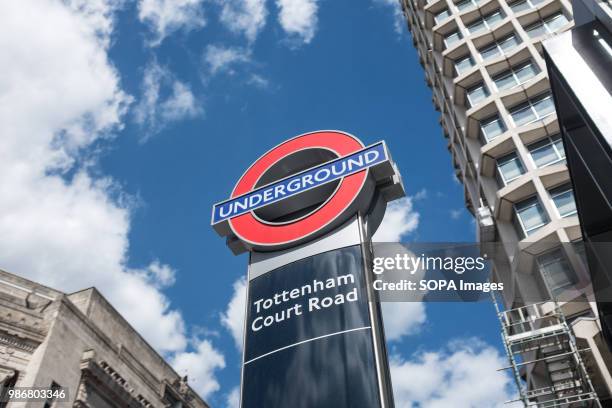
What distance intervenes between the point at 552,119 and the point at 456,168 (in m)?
14.9

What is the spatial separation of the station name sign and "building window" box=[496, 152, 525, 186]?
11386mm

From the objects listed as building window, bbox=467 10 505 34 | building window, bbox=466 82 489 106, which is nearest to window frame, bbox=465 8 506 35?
building window, bbox=467 10 505 34

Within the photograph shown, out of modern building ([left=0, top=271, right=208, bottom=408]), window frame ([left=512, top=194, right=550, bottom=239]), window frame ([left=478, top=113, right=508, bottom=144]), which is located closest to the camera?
modern building ([left=0, top=271, right=208, bottom=408])

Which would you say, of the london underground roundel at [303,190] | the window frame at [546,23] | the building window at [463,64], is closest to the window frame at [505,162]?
the building window at [463,64]

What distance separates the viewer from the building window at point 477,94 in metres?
31.3

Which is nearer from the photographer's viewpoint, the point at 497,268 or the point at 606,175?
the point at 606,175

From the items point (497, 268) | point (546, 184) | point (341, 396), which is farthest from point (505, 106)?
point (341, 396)

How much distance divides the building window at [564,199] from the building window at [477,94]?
29.7 ft

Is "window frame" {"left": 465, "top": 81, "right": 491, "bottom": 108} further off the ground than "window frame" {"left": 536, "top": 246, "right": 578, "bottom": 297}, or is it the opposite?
"window frame" {"left": 465, "top": 81, "right": 491, "bottom": 108}

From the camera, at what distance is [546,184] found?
79.1ft

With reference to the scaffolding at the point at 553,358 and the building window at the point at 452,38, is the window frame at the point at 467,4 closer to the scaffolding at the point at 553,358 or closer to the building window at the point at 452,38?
the building window at the point at 452,38

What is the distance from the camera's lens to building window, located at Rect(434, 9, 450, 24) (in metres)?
38.3

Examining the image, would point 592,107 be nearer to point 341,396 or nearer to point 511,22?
point 341,396

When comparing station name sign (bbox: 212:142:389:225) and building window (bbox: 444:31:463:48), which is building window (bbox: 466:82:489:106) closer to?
building window (bbox: 444:31:463:48)
